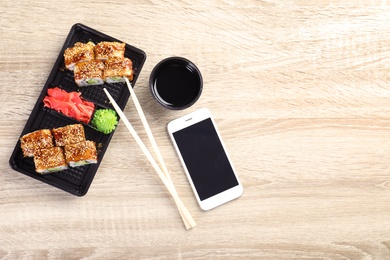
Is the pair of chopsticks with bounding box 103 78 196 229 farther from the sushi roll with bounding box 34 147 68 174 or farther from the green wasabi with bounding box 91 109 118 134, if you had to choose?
the sushi roll with bounding box 34 147 68 174

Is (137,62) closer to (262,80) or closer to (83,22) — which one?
(83,22)

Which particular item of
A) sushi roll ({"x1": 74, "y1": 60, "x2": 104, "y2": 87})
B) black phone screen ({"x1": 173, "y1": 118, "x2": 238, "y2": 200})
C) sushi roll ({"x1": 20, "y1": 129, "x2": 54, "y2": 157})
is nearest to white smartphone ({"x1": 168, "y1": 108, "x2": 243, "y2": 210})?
black phone screen ({"x1": 173, "y1": 118, "x2": 238, "y2": 200})

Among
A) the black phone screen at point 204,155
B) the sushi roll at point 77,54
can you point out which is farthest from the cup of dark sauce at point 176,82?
the sushi roll at point 77,54

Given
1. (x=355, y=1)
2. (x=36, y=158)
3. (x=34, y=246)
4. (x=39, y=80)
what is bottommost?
(x=34, y=246)

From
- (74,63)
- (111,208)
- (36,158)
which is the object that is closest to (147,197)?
(111,208)

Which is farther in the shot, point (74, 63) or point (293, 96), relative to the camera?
point (293, 96)

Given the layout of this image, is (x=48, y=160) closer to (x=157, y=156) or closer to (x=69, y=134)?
(x=69, y=134)
